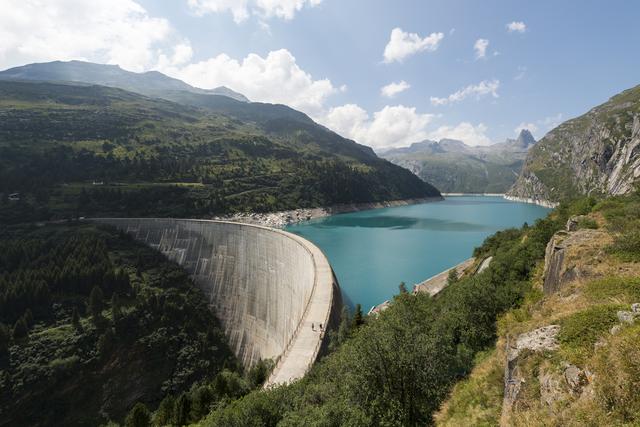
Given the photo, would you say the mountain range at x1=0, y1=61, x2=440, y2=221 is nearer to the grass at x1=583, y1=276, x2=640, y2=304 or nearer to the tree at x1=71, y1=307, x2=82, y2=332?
the tree at x1=71, y1=307, x2=82, y2=332

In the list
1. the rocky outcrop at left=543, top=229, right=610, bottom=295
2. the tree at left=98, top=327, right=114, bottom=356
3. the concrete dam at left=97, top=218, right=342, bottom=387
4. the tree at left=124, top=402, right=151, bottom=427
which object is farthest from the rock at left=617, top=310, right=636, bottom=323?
the tree at left=98, top=327, right=114, bottom=356

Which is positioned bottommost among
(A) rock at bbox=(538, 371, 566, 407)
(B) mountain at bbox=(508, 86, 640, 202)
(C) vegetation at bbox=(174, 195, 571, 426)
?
(C) vegetation at bbox=(174, 195, 571, 426)

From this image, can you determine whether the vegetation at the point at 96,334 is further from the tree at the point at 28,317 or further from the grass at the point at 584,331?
the grass at the point at 584,331

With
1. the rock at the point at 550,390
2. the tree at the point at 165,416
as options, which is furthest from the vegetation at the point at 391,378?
the tree at the point at 165,416

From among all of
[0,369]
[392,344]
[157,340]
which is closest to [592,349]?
[392,344]

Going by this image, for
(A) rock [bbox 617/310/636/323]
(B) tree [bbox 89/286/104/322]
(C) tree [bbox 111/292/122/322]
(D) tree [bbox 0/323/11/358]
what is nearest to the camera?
(A) rock [bbox 617/310/636/323]

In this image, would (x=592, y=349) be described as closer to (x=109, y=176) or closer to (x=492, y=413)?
(x=492, y=413)
